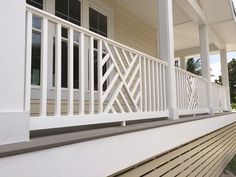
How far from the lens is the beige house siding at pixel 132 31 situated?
6492mm

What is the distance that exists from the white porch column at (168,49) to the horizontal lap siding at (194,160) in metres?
0.75

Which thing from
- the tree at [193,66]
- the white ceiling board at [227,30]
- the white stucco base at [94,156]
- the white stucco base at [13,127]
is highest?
the tree at [193,66]

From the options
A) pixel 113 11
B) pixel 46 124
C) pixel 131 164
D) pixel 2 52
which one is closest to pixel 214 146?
pixel 113 11

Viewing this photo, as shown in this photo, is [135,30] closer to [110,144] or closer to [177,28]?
[177,28]

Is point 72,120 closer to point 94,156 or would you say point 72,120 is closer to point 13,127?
point 94,156

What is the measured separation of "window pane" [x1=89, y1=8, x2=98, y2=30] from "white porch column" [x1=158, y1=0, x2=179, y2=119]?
1540mm

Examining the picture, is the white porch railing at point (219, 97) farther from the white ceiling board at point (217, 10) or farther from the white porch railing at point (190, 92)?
the white ceiling board at point (217, 10)

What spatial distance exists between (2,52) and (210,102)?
21.1 ft

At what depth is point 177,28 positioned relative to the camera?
878cm

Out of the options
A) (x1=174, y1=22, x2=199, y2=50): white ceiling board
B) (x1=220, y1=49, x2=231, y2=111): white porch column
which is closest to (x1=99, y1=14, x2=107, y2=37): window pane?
(x1=174, y1=22, x2=199, y2=50): white ceiling board

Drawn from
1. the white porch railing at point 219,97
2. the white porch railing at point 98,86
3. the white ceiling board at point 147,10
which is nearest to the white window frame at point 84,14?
the white porch railing at point 98,86

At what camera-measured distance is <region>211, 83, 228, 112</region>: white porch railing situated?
8.08m

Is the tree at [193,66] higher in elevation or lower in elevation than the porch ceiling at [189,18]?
higher

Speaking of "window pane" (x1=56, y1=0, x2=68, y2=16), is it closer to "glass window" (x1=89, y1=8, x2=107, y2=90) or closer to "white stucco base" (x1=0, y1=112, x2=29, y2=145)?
"glass window" (x1=89, y1=8, x2=107, y2=90)
